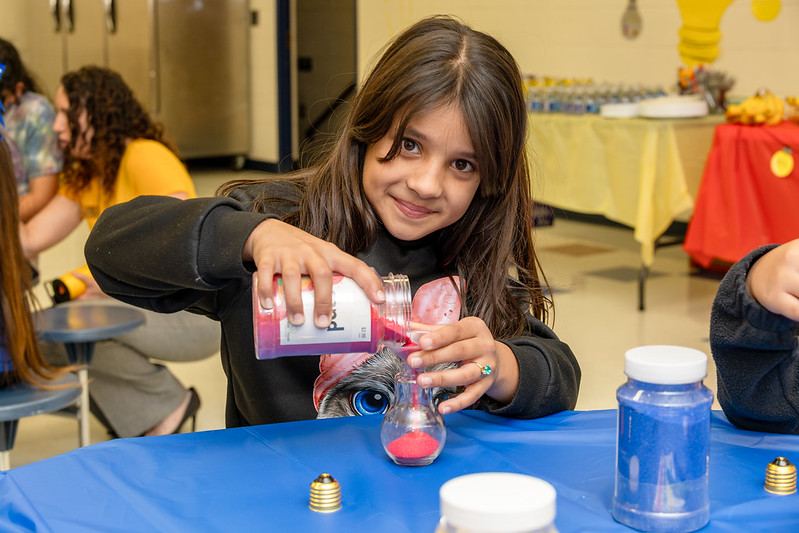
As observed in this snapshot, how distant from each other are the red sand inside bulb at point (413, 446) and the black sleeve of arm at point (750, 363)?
1.13ft

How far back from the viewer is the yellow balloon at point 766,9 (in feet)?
15.8

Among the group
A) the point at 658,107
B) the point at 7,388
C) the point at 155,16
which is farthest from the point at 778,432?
the point at 155,16

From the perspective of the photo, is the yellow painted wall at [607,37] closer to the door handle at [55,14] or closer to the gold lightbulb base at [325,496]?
the door handle at [55,14]

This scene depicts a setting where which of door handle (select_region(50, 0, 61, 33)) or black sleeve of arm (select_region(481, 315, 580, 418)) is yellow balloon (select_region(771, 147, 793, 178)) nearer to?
black sleeve of arm (select_region(481, 315, 580, 418))

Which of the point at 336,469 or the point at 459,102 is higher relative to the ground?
the point at 459,102

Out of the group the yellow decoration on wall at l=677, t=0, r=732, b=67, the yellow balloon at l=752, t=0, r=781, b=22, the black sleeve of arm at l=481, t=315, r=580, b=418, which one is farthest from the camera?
the yellow decoration on wall at l=677, t=0, r=732, b=67

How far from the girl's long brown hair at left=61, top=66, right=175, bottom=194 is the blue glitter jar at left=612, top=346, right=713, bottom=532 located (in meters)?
2.26

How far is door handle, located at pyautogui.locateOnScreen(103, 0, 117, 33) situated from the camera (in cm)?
797

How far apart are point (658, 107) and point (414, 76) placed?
317 centimetres

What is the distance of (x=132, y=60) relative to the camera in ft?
26.6

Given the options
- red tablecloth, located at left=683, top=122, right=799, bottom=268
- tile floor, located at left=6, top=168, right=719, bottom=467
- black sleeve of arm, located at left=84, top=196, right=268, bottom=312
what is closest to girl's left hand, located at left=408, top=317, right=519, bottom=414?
black sleeve of arm, located at left=84, top=196, right=268, bottom=312

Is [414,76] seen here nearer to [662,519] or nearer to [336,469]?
[336,469]

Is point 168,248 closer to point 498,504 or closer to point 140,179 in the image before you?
point 498,504

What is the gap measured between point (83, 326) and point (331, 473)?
1.52m
